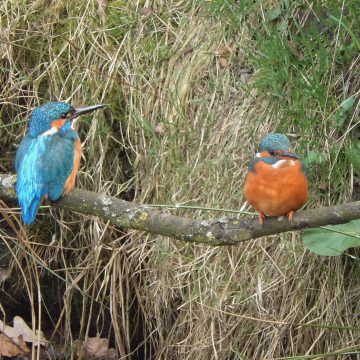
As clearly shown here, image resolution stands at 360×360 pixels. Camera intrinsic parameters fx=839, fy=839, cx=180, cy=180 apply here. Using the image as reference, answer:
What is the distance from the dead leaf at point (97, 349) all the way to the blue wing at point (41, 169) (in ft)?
3.52

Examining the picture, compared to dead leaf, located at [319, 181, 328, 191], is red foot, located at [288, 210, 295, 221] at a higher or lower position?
higher

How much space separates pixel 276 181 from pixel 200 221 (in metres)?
0.30

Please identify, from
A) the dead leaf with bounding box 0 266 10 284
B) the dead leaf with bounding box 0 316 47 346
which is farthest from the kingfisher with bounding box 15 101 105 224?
the dead leaf with bounding box 0 316 47 346

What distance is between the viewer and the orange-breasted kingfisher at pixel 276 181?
2635mm

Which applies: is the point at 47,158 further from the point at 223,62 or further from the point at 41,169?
the point at 223,62

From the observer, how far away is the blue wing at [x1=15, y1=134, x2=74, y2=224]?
3004mm

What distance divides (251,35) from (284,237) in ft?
3.10

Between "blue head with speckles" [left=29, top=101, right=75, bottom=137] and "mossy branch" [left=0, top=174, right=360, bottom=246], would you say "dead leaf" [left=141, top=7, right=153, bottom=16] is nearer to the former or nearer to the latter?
"blue head with speckles" [left=29, top=101, right=75, bottom=137]

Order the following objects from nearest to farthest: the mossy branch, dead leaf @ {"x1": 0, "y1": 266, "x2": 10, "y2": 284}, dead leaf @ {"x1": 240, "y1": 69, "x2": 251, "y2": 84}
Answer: the mossy branch
dead leaf @ {"x1": 240, "y1": 69, "x2": 251, "y2": 84}
dead leaf @ {"x1": 0, "y1": 266, "x2": 10, "y2": 284}

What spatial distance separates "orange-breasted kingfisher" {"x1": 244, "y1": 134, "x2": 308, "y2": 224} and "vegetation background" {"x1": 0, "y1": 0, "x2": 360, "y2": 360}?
18.4 inches

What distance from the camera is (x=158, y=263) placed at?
→ 12.1 ft

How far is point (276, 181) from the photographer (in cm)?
271

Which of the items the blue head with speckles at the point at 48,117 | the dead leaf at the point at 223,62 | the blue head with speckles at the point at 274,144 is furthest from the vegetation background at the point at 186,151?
the blue head with speckles at the point at 274,144

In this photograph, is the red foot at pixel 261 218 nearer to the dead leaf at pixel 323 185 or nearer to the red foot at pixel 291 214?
the red foot at pixel 291 214
